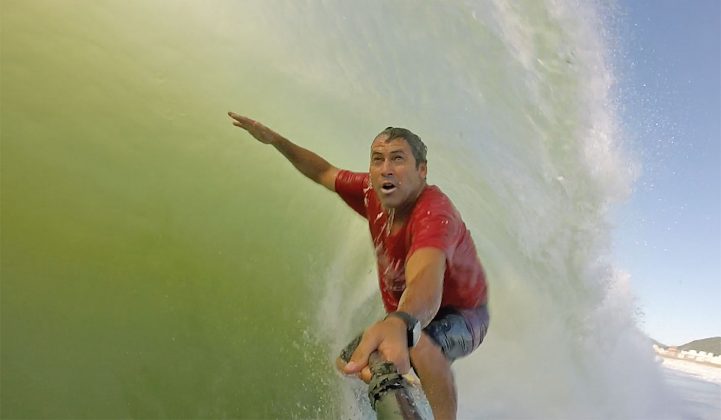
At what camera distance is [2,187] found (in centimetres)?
267

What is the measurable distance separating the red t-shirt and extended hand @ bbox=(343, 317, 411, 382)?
0.56 m

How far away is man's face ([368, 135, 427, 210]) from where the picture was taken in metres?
1.71

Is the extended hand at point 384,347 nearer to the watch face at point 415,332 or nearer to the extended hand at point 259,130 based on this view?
the watch face at point 415,332

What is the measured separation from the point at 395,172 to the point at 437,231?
23cm

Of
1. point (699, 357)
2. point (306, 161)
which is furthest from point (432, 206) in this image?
point (699, 357)

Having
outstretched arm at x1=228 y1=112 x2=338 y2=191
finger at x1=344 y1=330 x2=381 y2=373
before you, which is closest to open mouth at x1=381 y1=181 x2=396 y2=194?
outstretched arm at x1=228 y1=112 x2=338 y2=191

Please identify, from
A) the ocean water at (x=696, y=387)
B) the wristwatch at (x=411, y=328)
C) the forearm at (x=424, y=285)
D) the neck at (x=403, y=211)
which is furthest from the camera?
the ocean water at (x=696, y=387)

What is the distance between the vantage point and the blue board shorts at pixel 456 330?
1.73m

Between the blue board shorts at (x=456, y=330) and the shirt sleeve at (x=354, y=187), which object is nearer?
the blue board shorts at (x=456, y=330)

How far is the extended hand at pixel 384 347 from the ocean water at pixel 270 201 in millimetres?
1519

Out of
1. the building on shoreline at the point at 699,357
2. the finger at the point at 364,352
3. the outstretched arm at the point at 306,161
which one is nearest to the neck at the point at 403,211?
the outstretched arm at the point at 306,161

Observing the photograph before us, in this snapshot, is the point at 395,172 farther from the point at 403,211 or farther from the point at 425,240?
the point at 425,240

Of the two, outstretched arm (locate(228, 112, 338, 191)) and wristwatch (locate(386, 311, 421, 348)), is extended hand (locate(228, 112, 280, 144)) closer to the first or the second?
outstretched arm (locate(228, 112, 338, 191))

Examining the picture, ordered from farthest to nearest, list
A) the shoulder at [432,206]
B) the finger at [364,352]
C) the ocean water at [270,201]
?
1. the ocean water at [270,201]
2. the shoulder at [432,206]
3. the finger at [364,352]
